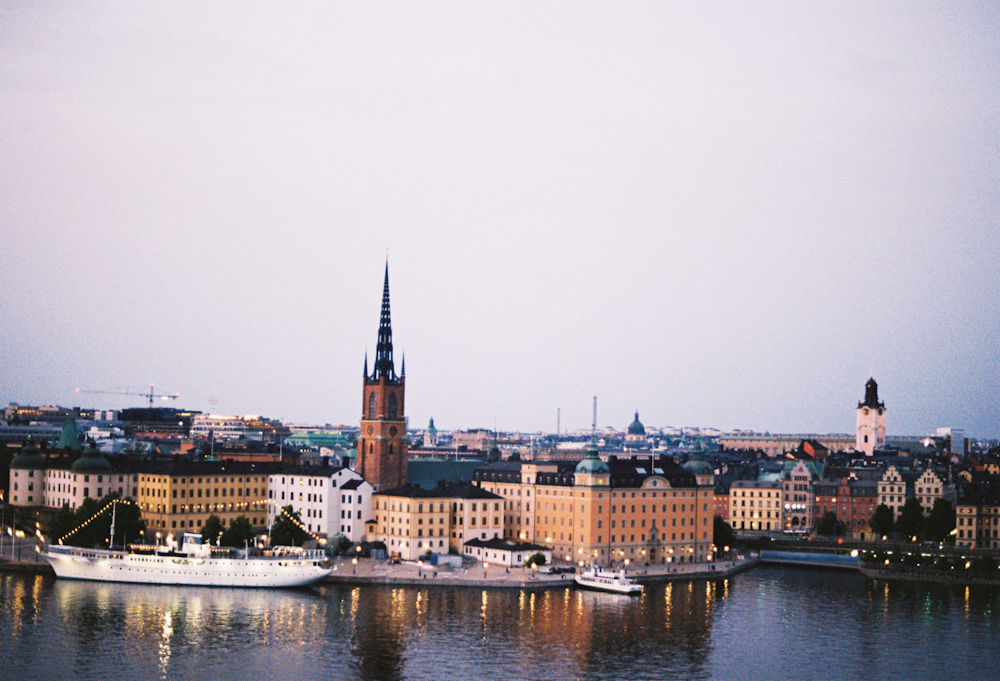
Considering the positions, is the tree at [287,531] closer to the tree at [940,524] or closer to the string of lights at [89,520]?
the string of lights at [89,520]

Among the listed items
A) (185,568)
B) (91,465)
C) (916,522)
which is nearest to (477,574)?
(185,568)

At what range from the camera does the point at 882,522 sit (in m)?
116

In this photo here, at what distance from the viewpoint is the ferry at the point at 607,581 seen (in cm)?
8625

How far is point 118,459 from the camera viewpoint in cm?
11831

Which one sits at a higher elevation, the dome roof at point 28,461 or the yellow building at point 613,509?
the dome roof at point 28,461

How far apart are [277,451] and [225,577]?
9083 cm

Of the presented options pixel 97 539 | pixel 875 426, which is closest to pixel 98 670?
pixel 97 539

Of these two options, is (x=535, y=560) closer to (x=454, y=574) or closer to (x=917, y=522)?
(x=454, y=574)

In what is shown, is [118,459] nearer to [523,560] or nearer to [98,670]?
[523,560]

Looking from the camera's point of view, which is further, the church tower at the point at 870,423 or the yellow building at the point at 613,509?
the church tower at the point at 870,423

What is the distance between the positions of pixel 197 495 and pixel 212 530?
10761 millimetres

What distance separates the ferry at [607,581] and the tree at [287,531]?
21.3 meters

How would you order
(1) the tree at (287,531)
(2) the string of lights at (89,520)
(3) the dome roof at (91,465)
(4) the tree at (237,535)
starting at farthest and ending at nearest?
1. (3) the dome roof at (91,465)
2. (1) the tree at (287,531)
3. (4) the tree at (237,535)
4. (2) the string of lights at (89,520)

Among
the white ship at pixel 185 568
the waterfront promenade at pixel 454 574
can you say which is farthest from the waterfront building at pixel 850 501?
the white ship at pixel 185 568
